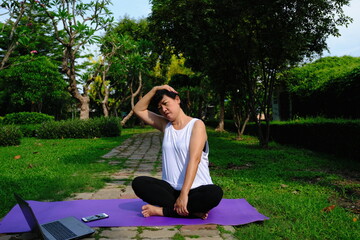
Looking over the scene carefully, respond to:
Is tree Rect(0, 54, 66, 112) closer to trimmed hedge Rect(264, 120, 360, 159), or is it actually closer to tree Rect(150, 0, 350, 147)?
tree Rect(150, 0, 350, 147)

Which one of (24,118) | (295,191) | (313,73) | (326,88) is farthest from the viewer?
(24,118)

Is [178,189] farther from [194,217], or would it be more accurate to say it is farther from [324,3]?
[324,3]

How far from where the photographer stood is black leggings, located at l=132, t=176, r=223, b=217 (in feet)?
11.1

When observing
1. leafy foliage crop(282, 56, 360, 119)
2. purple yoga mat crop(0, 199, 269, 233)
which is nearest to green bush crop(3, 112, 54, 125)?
leafy foliage crop(282, 56, 360, 119)

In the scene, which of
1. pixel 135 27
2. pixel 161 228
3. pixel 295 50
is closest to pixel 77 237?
pixel 161 228

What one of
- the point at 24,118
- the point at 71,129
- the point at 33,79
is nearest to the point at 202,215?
the point at 71,129

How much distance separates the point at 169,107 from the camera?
3.52 m

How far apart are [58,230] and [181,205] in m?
1.23

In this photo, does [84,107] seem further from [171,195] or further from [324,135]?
[171,195]

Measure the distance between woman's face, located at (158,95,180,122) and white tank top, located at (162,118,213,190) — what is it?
6.7 inches

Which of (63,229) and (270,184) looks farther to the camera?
(270,184)

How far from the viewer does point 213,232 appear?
3109 millimetres

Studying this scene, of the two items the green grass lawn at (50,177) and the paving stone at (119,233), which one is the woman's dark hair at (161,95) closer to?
the paving stone at (119,233)

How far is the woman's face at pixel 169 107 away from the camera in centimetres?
350
